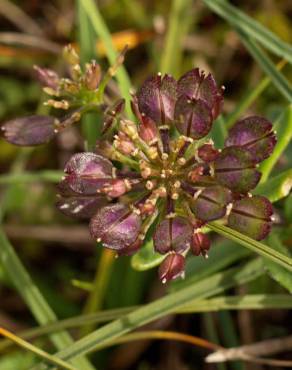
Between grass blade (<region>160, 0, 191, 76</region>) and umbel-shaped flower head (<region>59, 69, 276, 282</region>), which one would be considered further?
grass blade (<region>160, 0, 191, 76</region>)

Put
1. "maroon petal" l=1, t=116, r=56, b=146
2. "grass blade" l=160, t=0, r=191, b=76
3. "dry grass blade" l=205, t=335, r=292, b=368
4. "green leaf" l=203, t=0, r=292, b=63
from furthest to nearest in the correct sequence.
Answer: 1. "grass blade" l=160, t=0, r=191, b=76
2. "green leaf" l=203, t=0, r=292, b=63
3. "dry grass blade" l=205, t=335, r=292, b=368
4. "maroon petal" l=1, t=116, r=56, b=146

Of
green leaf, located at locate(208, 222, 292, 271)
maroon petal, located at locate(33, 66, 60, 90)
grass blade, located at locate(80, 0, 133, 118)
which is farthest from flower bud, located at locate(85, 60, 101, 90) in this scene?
green leaf, located at locate(208, 222, 292, 271)

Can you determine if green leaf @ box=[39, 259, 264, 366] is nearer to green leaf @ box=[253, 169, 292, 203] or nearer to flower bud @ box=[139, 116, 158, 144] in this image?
green leaf @ box=[253, 169, 292, 203]

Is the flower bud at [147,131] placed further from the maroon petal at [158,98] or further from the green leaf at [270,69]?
the green leaf at [270,69]

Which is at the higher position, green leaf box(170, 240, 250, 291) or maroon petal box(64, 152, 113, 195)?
maroon petal box(64, 152, 113, 195)

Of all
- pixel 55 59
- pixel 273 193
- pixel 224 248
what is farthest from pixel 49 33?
pixel 273 193

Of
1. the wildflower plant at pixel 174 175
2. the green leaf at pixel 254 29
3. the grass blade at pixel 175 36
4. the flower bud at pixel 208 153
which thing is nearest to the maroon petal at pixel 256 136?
the wildflower plant at pixel 174 175
